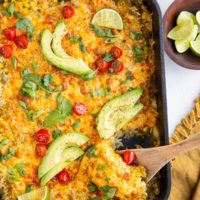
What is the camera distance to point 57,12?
18.3 ft

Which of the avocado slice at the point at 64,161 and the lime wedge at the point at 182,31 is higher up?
the lime wedge at the point at 182,31

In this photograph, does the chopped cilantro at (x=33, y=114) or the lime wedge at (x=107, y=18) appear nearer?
the chopped cilantro at (x=33, y=114)

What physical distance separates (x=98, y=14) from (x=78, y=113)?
1.03m

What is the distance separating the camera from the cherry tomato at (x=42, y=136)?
540 cm

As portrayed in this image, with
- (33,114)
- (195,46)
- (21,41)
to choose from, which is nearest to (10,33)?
(21,41)

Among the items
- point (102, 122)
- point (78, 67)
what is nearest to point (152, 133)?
point (102, 122)

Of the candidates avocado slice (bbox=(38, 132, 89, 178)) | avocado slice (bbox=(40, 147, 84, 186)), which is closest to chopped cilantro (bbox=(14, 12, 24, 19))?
avocado slice (bbox=(38, 132, 89, 178))

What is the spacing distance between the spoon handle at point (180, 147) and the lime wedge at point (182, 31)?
1.09 meters

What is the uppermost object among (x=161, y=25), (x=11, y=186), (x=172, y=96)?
(x=161, y=25)

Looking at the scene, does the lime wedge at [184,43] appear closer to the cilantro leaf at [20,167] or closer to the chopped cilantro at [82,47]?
the chopped cilantro at [82,47]

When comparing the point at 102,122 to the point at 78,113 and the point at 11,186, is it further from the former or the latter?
the point at 11,186

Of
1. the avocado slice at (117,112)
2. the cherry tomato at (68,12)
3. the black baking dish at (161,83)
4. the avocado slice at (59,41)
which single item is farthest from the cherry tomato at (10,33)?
the black baking dish at (161,83)

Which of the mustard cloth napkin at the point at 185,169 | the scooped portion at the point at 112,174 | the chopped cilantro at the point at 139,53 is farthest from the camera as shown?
the mustard cloth napkin at the point at 185,169

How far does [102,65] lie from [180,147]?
1124 mm
